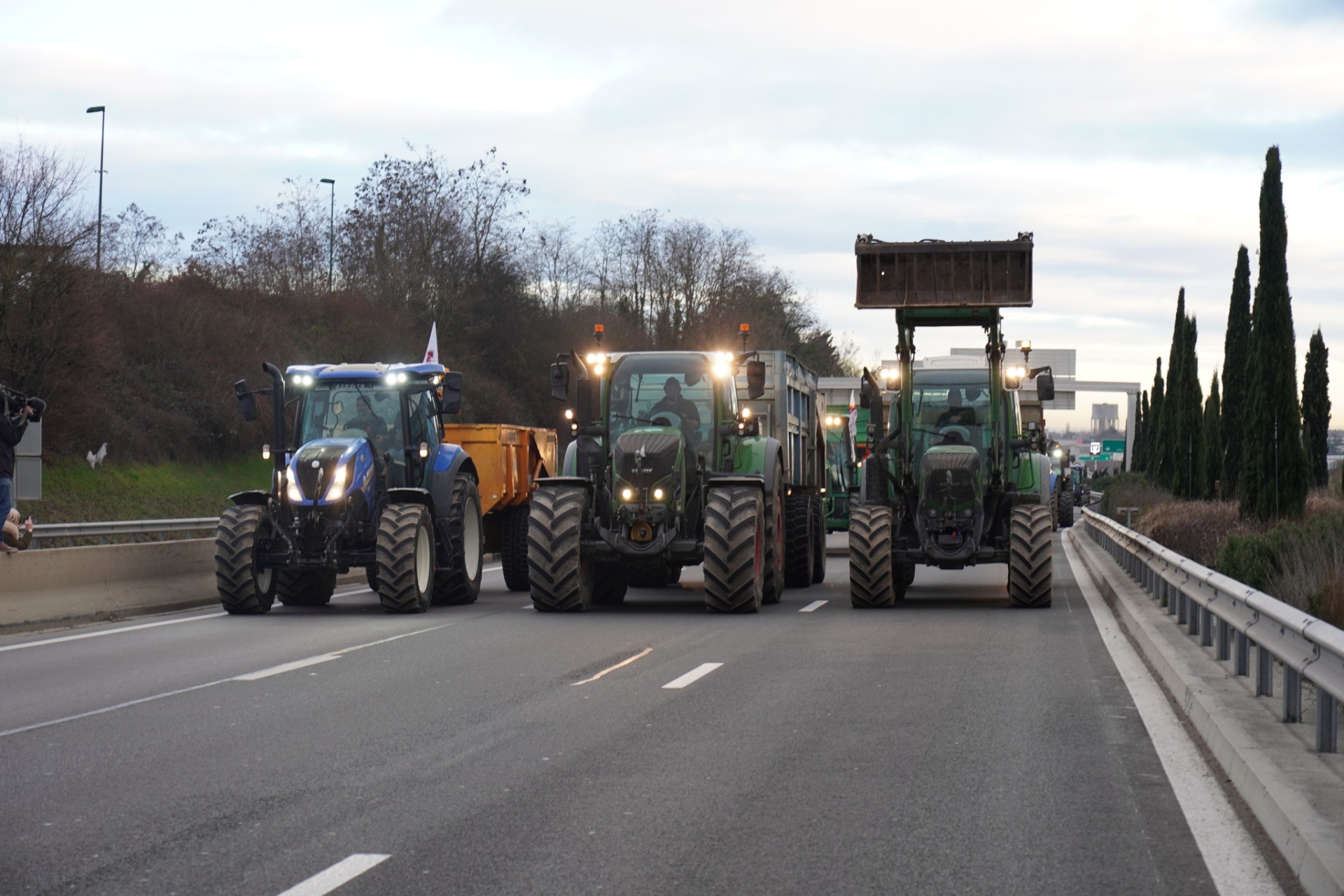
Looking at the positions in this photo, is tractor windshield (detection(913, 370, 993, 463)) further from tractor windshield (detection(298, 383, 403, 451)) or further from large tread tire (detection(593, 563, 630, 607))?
tractor windshield (detection(298, 383, 403, 451))

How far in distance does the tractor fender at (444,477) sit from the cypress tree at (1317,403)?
43647 millimetres

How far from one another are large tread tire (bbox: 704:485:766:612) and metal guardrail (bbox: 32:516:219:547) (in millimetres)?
16530

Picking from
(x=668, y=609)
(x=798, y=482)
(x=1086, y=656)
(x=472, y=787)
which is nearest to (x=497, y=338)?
(x=798, y=482)

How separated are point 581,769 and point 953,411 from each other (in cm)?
1332

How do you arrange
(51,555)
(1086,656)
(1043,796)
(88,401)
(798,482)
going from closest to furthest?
(1043,796) → (1086,656) → (51,555) → (798,482) → (88,401)

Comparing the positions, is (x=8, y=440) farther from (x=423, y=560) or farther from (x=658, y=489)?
(x=658, y=489)

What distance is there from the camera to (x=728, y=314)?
264 ft

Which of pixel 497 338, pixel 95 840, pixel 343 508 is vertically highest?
pixel 497 338

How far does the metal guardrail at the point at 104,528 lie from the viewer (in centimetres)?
3180

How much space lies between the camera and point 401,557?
18.1m

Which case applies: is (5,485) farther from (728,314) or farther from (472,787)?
(728,314)

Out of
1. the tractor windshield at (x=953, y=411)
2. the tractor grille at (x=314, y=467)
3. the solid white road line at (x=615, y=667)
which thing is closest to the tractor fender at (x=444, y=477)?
the tractor grille at (x=314, y=467)

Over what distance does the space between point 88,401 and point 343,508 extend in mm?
25972

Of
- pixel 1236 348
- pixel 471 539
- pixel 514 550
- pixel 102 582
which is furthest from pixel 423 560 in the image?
pixel 1236 348
